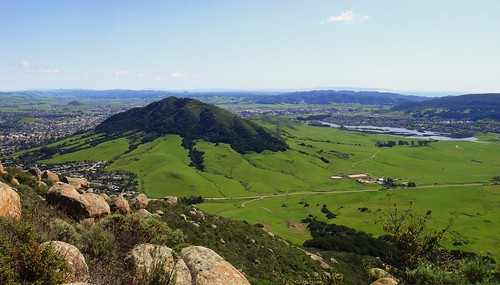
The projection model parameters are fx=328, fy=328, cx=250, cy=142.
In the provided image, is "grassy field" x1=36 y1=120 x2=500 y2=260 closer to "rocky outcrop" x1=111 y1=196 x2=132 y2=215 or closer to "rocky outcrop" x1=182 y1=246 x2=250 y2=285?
"rocky outcrop" x1=111 y1=196 x2=132 y2=215

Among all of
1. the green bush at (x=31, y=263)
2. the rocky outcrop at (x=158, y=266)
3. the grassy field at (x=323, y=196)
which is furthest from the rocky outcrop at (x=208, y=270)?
the grassy field at (x=323, y=196)

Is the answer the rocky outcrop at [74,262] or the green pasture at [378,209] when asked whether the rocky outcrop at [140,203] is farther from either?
the green pasture at [378,209]

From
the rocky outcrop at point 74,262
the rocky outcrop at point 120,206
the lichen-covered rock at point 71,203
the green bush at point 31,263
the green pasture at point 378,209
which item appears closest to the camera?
the green bush at point 31,263

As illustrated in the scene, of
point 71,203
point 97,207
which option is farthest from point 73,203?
point 97,207

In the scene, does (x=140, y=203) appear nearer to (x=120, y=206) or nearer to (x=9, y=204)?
(x=120, y=206)

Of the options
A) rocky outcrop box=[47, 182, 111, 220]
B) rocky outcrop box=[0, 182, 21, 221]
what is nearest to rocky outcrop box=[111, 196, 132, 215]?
rocky outcrop box=[47, 182, 111, 220]
